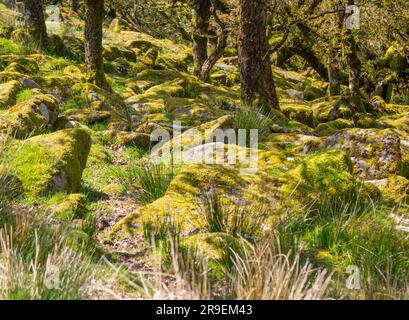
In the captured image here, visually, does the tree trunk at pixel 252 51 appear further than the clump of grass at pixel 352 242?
Yes

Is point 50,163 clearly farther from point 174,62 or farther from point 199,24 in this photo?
point 174,62

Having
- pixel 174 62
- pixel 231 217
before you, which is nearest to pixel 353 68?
pixel 174 62

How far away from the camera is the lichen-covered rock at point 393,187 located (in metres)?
7.22

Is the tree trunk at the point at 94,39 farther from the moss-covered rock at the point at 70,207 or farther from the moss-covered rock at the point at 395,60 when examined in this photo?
the moss-covered rock at the point at 395,60

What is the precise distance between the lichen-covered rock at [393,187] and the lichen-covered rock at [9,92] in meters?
6.88

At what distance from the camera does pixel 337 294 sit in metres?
3.80

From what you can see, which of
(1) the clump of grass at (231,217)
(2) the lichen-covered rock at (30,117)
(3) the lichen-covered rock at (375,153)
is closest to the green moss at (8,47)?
(2) the lichen-covered rock at (30,117)

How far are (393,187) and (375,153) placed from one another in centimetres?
116

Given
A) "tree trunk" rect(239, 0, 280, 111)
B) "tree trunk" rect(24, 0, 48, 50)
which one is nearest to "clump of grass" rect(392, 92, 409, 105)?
"tree trunk" rect(239, 0, 280, 111)

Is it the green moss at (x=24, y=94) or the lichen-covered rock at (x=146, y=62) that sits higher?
the green moss at (x=24, y=94)

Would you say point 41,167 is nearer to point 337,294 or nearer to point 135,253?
point 135,253

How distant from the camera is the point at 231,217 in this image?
18.1 ft

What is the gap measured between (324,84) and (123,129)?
15.8 metres

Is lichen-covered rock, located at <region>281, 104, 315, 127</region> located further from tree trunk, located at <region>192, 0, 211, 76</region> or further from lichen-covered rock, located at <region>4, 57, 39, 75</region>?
lichen-covered rock, located at <region>4, 57, 39, 75</region>
